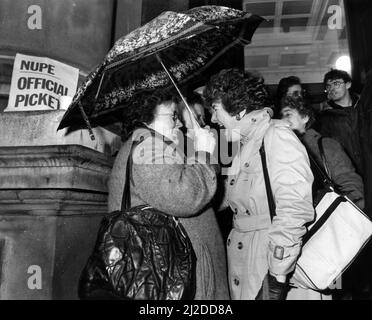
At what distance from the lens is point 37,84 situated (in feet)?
9.45

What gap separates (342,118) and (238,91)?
1777mm

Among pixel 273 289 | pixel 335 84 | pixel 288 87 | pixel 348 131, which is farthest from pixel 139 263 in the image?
pixel 335 84

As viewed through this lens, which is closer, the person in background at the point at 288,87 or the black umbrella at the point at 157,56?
the black umbrella at the point at 157,56

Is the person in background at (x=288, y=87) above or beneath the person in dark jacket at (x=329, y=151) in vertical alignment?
above

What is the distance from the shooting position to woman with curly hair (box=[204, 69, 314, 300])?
6.12ft

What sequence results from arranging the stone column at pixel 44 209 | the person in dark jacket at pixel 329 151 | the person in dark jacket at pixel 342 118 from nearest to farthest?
the stone column at pixel 44 209 → the person in dark jacket at pixel 329 151 → the person in dark jacket at pixel 342 118

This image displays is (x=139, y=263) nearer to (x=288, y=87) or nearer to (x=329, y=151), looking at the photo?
(x=329, y=151)

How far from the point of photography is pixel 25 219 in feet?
8.23

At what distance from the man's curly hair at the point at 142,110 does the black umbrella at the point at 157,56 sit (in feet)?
0.67

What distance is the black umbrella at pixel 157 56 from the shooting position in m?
2.06

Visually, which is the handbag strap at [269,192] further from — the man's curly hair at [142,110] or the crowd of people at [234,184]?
the man's curly hair at [142,110]

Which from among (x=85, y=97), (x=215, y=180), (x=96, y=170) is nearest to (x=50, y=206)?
(x=96, y=170)

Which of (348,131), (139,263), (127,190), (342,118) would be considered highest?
(342,118)

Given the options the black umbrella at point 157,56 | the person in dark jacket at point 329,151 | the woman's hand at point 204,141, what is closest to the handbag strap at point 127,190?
the woman's hand at point 204,141
